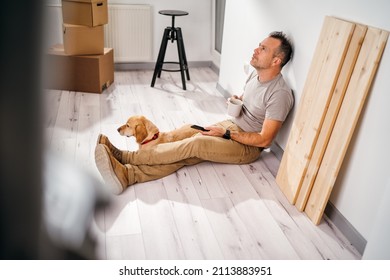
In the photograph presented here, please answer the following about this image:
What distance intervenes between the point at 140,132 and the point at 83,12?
1.41 metres

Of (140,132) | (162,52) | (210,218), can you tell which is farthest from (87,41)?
(210,218)

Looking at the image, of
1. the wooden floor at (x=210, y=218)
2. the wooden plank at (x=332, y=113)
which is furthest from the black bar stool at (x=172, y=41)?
the wooden plank at (x=332, y=113)

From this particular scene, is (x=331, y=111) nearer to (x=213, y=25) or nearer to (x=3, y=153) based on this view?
(x=3, y=153)

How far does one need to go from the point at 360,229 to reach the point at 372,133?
47cm

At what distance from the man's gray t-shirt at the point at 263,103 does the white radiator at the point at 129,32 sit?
6.54 ft

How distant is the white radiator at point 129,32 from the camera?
3.89m

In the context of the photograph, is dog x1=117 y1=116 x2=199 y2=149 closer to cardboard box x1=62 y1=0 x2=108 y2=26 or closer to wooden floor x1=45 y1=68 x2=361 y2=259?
wooden floor x1=45 y1=68 x2=361 y2=259

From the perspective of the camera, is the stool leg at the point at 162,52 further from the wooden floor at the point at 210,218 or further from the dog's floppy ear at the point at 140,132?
the dog's floppy ear at the point at 140,132

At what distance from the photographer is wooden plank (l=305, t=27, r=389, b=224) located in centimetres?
159

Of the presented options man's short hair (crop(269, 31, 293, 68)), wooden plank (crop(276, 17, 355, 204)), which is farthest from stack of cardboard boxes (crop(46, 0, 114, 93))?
wooden plank (crop(276, 17, 355, 204))

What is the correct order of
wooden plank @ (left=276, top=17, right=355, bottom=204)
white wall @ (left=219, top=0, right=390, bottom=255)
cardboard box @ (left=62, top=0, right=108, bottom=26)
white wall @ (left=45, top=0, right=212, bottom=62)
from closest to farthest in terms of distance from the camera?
white wall @ (left=219, top=0, right=390, bottom=255), wooden plank @ (left=276, top=17, right=355, bottom=204), cardboard box @ (left=62, top=0, right=108, bottom=26), white wall @ (left=45, top=0, right=212, bottom=62)

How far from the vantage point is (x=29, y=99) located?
0.18 metres

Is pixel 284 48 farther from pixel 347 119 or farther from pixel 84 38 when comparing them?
pixel 84 38

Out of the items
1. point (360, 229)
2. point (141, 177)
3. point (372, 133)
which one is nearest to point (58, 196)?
point (372, 133)
